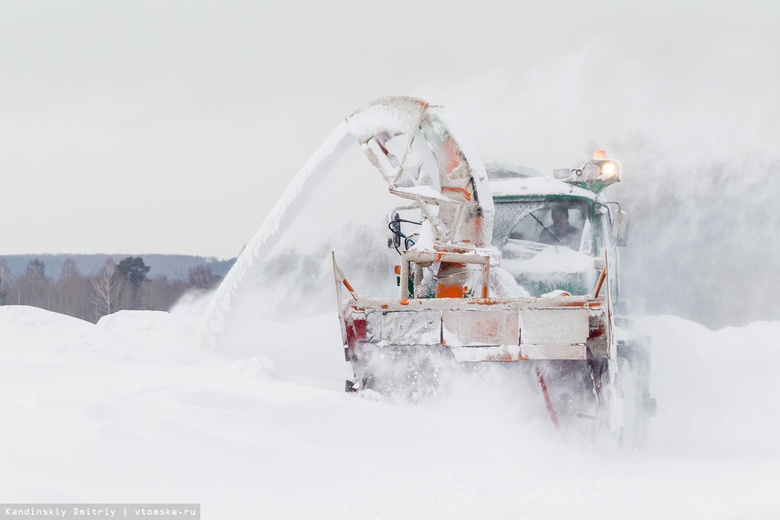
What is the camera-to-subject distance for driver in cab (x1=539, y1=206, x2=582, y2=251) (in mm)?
8383

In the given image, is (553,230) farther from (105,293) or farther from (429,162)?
(105,293)

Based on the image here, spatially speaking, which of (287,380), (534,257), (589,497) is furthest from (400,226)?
(589,497)

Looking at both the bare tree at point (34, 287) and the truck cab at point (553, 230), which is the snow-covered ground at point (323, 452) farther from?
the bare tree at point (34, 287)

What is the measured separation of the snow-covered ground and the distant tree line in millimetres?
38278

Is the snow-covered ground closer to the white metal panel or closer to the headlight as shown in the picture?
the white metal panel

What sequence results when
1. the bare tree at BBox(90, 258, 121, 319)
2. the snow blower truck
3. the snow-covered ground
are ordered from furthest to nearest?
the bare tree at BBox(90, 258, 121, 319)
the snow blower truck
the snow-covered ground

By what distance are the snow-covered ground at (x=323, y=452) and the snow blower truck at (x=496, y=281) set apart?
38cm

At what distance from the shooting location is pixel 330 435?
5.64 metres

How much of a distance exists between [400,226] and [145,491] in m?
4.94

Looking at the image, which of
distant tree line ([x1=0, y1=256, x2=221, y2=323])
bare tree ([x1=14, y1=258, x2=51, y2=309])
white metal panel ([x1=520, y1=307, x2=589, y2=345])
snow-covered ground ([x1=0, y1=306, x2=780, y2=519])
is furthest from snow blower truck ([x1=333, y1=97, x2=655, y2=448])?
bare tree ([x1=14, y1=258, x2=51, y2=309])

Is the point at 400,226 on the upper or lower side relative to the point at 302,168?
lower

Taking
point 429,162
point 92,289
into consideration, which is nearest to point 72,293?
point 92,289

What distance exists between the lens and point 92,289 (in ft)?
167

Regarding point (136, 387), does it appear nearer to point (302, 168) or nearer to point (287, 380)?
point (287, 380)
